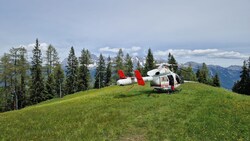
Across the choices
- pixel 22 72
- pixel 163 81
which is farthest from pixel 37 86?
pixel 163 81

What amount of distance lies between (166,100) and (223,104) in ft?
19.8

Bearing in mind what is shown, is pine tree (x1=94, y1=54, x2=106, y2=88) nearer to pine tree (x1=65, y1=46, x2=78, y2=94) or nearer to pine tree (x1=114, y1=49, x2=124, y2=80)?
pine tree (x1=114, y1=49, x2=124, y2=80)

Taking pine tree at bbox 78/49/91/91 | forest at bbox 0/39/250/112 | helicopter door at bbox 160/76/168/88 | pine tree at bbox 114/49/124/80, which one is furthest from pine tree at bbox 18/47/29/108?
helicopter door at bbox 160/76/168/88

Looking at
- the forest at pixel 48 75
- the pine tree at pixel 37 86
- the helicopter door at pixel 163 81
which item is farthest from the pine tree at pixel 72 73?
the helicopter door at pixel 163 81

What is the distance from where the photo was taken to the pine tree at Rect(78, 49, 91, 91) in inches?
3405

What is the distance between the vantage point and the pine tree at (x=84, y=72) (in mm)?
86494

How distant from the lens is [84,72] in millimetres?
87062

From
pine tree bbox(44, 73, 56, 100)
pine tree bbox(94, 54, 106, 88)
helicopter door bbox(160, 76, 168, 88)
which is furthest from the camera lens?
pine tree bbox(94, 54, 106, 88)

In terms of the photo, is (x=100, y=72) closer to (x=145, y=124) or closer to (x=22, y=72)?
(x=22, y=72)

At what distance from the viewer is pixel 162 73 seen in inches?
1157

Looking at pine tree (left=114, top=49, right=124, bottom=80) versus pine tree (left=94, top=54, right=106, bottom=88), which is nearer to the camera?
pine tree (left=114, top=49, right=124, bottom=80)

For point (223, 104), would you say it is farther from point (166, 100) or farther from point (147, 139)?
point (147, 139)

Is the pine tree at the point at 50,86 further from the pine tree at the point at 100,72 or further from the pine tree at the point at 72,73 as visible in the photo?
the pine tree at the point at 100,72

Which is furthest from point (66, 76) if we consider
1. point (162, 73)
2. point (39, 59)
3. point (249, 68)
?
point (249, 68)
